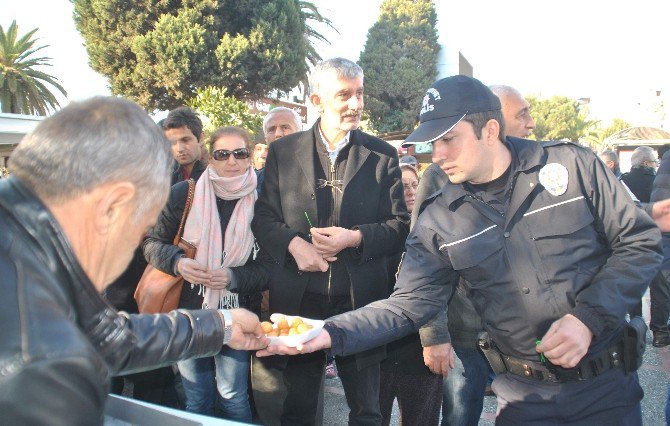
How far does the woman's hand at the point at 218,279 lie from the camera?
3170mm

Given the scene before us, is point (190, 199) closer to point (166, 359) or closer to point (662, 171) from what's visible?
point (166, 359)

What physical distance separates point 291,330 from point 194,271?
1134 millimetres

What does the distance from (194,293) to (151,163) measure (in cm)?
221

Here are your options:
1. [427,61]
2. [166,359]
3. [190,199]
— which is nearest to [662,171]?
[190,199]

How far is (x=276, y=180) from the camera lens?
3230 mm

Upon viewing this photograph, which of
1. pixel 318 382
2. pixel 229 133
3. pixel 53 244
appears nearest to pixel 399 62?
pixel 229 133

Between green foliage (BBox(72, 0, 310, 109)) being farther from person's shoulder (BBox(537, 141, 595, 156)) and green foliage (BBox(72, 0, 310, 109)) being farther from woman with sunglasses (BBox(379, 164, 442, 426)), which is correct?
person's shoulder (BBox(537, 141, 595, 156))

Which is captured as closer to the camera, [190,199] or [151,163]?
[151,163]

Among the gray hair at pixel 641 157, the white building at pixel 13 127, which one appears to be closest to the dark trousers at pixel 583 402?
the gray hair at pixel 641 157

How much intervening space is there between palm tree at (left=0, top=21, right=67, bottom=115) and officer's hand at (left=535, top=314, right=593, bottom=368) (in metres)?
33.6

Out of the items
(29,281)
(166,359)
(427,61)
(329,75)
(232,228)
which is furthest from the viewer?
(427,61)

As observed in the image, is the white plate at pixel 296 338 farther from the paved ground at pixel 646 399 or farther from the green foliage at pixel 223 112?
the green foliage at pixel 223 112

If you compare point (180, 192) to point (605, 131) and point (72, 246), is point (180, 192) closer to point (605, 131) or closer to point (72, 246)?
point (72, 246)

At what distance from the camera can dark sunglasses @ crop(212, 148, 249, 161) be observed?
11.6 feet
